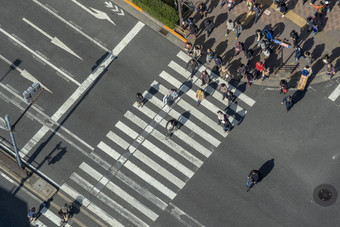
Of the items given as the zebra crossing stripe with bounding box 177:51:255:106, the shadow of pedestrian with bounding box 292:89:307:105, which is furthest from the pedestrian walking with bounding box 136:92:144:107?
the shadow of pedestrian with bounding box 292:89:307:105

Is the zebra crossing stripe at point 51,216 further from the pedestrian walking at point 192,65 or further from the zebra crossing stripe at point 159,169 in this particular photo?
the pedestrian walking at point 192,65

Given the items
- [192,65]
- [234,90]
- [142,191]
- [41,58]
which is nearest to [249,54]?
[234,90]

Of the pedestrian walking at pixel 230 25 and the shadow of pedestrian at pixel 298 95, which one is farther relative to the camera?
the pedestrian walking at pixel 230 25

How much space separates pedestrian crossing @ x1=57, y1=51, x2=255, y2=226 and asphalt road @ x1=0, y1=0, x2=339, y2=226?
82 mm

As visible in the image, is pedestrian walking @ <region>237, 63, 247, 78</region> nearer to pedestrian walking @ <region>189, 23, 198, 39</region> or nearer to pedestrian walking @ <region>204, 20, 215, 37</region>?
pedestrian walking @ <region>204, 20, 215, 37</region>

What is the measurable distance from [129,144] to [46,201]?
805 centimetres

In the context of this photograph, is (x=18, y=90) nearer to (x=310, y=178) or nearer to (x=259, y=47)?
(x=259, y=47)

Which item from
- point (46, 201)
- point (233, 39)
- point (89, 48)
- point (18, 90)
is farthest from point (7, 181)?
point (233, 39)

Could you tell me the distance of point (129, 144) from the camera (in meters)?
59.8

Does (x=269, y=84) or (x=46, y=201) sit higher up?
(x=269, y=84)

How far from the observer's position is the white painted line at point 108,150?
59.4 m

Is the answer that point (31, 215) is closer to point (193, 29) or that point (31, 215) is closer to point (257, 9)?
point (193, 29)

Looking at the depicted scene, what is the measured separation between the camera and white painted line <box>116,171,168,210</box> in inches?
2272

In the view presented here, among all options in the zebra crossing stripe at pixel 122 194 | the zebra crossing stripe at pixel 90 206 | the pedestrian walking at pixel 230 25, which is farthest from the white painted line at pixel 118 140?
the pedestrian walking at pixel 230 25
